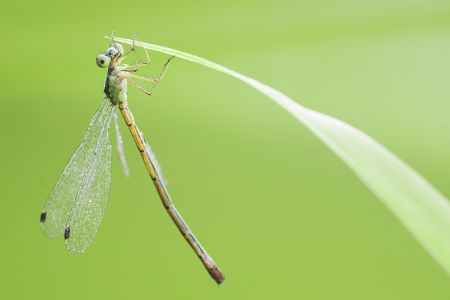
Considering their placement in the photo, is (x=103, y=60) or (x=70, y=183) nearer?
(x=103, y=60)

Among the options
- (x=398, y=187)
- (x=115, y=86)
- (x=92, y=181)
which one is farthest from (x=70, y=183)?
(x=398, y=187)

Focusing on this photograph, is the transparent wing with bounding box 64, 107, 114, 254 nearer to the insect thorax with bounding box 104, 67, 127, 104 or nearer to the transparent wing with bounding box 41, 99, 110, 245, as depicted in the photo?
the transparent wing with bounding box 41, 99, 110, 245

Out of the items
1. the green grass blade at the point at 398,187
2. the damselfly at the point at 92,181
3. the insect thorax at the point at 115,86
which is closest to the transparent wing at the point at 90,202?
the damselfly at the point at 92,181

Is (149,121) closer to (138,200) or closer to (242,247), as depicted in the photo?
(138,200)

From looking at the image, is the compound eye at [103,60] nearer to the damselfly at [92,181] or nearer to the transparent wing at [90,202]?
the damselfly at [92,181]

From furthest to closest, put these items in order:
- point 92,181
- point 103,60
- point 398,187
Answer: point 92,181 < point 103,60 < point 398,187

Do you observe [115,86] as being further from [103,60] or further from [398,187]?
[398,187]

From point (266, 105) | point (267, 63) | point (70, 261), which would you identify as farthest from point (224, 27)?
point (70, 261)

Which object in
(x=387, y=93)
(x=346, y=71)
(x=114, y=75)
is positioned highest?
(x=114, y=75)
